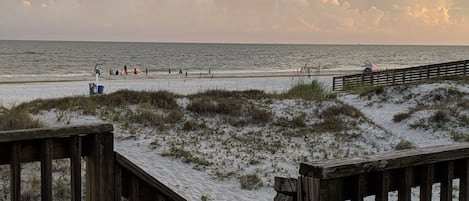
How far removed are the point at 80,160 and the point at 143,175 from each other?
19.4 inches

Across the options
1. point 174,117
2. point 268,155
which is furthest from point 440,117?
point 174,117

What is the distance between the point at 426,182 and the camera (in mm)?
2434

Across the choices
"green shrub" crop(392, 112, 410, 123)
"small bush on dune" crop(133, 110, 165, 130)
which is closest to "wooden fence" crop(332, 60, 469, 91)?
"green shrub" crop(392, 112, 410, 123)

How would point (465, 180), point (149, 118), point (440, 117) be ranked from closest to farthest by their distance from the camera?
point (465, 180), point (149, 118), point (440, 117)

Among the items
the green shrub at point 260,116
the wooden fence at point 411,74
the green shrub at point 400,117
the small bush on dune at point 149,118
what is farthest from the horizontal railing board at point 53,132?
the wooden fence at point 411,74

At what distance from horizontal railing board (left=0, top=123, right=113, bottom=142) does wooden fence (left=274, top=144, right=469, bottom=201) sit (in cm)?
131

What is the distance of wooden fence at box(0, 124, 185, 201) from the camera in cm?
282

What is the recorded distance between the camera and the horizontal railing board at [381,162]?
2042mm

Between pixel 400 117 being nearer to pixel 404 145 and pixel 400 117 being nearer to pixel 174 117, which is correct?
pixel 404 145

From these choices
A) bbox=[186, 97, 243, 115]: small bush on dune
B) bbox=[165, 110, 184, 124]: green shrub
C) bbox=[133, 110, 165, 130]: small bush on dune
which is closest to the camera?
bbox=[133, 110, 165, 130]: small bush on dune

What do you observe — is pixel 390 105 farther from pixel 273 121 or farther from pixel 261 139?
pixel 261 139

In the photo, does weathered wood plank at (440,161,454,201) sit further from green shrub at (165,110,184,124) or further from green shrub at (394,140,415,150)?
green shrub at (165,110,184,124)

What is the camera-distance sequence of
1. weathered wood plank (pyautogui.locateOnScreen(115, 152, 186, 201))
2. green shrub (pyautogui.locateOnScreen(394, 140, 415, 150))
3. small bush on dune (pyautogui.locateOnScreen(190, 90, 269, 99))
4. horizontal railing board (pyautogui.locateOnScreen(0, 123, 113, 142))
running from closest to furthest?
horizontal railing board (pyautogui.locateOnScreen(0, 123, 113, 142)), weathered wood plank (pyautogui.locateOnScreen(115, 152, 186, 201)), green shrub (pyautogui.locateOnScreen(394, 140, 415, 150)), small bush on dune (pyautogui.locateOnScreen(190, 90, 269, 99))

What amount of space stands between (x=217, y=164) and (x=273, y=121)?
4.37 metres
